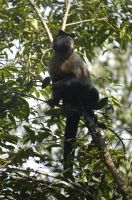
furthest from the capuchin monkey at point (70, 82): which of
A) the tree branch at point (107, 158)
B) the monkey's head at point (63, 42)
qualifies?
the tree branch at point (107, 158)

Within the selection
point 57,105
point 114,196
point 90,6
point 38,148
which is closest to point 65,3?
point 90,6

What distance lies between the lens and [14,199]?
4.18 meters

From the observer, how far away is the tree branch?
446cm

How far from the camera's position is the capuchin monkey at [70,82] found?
6527mm

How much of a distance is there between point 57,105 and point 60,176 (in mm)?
2550

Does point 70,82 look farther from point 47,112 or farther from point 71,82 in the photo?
point 47,112

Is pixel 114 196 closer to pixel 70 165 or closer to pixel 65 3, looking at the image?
pixel 70 165

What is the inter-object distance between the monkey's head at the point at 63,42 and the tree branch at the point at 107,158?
1.68 meters

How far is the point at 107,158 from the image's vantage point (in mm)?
4840

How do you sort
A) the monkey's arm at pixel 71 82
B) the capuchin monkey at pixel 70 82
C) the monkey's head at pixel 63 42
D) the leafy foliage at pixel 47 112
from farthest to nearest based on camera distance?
the monkey's head at pixel 63 42 < the monkey's arm at pixel 71 82 < the capuchin monkey at pixel 70 82 < the leafy foliage at pixel 47 112

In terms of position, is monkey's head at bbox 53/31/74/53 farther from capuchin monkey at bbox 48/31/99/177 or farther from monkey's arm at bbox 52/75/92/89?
monkey's arm at bbox 52/75/92/89

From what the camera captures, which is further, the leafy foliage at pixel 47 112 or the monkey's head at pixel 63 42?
the monkey's head at pixel 63 42

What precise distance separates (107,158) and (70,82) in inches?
92.0

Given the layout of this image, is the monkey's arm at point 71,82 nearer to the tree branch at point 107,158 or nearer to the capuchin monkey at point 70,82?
the capuchin monkey at point 70,82
